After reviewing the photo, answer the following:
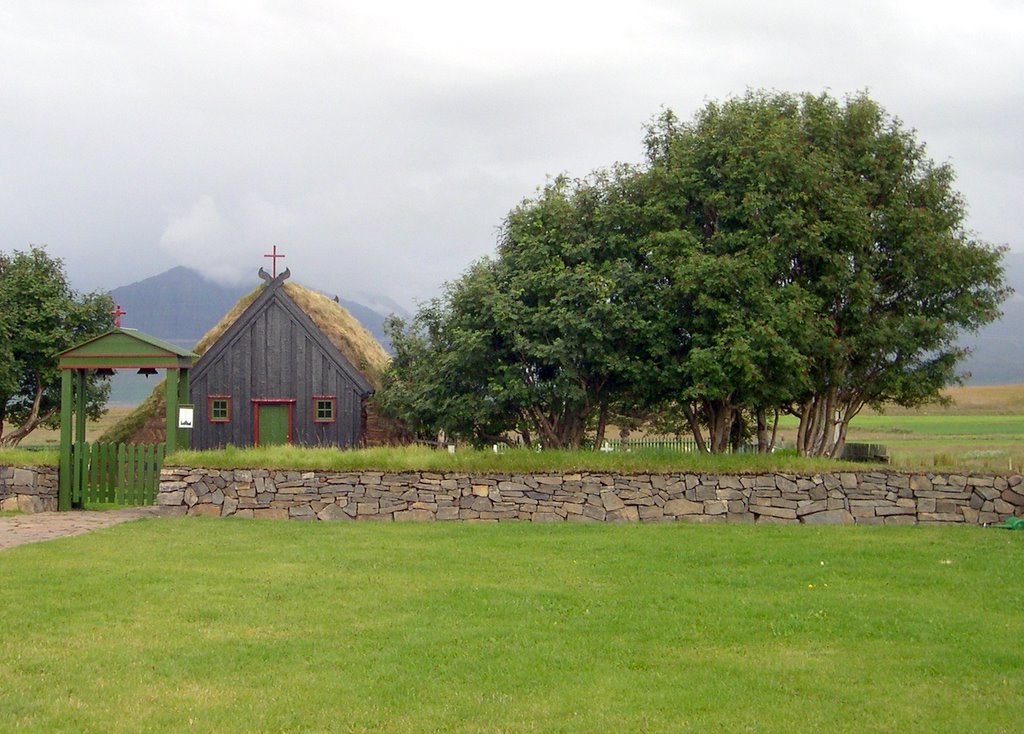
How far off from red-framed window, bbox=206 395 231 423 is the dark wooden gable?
0.03 metres

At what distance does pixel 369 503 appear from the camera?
726 inches

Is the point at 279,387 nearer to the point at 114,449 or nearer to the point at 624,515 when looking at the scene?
the point at 114,449

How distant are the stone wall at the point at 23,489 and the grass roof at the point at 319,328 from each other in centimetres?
1103

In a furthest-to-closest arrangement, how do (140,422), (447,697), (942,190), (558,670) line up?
(140,422), (942,190), (558,670), (447,697)

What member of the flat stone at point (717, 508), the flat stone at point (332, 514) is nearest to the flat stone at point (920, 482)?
the flat stone at point (717, 508)

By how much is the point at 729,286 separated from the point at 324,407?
14438 mm

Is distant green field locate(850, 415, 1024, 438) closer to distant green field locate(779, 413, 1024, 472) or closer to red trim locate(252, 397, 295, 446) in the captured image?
distant green field locate(779, 413, 1024, 472)

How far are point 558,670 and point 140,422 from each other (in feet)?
87.9

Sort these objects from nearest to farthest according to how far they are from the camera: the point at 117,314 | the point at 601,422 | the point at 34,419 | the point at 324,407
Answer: the point at 601,422
the point at 117,314
the point at 324,407
the point at 34,419

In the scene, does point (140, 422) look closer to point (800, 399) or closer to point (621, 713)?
point (800, 399)

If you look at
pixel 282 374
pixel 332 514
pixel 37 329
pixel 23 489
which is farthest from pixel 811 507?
pixel 37 329

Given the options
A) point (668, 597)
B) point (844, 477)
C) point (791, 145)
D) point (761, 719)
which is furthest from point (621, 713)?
point (791, 145)

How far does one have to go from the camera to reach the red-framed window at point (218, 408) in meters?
30.3

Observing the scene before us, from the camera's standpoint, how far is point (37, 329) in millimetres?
28938
